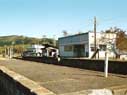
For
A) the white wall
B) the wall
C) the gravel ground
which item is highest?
the white wall

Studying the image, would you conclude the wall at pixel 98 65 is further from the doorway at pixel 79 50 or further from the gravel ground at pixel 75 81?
the doorway at pixel 79 50

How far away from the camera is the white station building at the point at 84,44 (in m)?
59.0

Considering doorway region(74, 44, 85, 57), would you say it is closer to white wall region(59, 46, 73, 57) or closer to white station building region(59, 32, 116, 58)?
white station building region(59, 32, 116, 58)

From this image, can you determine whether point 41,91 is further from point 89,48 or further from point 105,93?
point 89,48

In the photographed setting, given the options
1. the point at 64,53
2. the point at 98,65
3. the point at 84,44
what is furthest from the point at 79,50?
the point at 98,65

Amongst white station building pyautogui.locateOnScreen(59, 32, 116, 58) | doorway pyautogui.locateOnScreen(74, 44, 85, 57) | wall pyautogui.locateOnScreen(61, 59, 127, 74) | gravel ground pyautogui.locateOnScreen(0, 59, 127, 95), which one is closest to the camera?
gravel ground pyautogui.locateOnScreen(0, 59, 127, 95)

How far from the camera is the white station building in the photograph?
194 feet

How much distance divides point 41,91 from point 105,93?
1589 mm

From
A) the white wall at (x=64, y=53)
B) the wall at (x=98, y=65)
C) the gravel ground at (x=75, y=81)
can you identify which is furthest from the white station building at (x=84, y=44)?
the gravel ground at (x=75, y=81)

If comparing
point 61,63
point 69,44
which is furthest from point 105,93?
point 69,44

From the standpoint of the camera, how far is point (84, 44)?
6112cm

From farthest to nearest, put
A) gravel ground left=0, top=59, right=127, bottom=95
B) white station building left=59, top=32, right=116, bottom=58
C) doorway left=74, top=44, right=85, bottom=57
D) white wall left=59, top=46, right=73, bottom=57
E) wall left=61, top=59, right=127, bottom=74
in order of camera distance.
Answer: white wall left=59, top=46, right=73, bottom=57, doorway left=74, top=44, right=85, bottom=57, white station building left=59, top=32, right=116, bottom=58, wall left=61, top=59, right=127, bottom=74, gravel ground left=0, top=59, right=127, bottom=95

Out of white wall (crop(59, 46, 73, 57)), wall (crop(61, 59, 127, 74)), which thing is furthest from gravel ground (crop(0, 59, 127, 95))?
white wall (crop(59, 46, 73, 57))

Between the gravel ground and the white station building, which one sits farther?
the white station building
